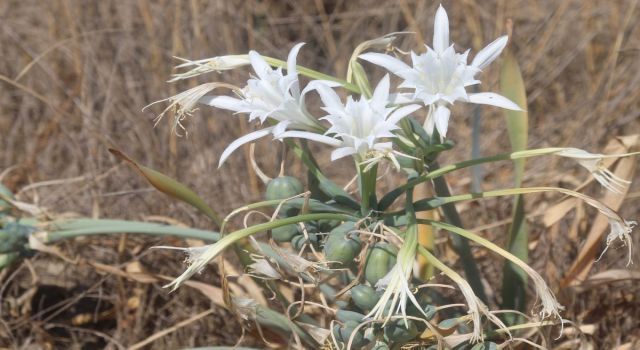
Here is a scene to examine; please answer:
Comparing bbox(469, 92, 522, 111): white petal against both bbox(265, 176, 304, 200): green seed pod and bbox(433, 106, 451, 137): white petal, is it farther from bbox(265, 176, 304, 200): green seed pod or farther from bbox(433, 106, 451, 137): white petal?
bbox(265, 176, 304, 200): green seed pod

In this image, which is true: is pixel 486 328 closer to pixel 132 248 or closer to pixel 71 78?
pixel 132 248

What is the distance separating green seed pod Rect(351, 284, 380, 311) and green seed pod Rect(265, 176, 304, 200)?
177 millimetres

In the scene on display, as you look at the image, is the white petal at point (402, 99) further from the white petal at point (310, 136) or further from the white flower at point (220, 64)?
the white flower at point (220, 64)

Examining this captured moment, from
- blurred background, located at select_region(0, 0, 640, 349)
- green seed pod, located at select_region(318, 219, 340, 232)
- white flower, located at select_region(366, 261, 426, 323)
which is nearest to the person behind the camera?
white flower, located at select_region(366, 261, 426, 323)

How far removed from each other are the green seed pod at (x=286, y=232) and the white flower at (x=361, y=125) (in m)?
0.16

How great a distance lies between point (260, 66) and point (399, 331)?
431 mm

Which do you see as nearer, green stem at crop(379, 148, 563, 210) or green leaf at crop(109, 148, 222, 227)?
green stem at crop(379, 148, 563, 210)

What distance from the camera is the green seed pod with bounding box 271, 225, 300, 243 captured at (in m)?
1.24

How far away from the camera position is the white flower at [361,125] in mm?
1114

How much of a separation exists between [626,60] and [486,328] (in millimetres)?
1661

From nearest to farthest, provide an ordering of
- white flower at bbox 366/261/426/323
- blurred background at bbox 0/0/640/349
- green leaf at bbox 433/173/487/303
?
white flower at bbox 366/261/426/323
green leaf at bbox 433/173/487/303
blurred background at bbox 0/0/640/349

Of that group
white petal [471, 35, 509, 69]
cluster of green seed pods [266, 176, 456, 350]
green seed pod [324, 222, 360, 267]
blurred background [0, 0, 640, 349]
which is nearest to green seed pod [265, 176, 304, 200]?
cluster of green seed pods [266, 176, 456, 350]

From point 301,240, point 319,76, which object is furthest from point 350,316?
point 319,76

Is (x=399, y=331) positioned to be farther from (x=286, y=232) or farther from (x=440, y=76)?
(x=440, y=76)
